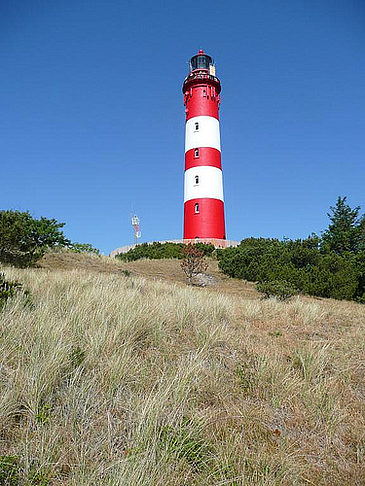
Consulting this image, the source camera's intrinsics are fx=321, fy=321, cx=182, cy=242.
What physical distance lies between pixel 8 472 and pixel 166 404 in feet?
3.58

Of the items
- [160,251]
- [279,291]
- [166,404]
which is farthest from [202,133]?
[166,404]

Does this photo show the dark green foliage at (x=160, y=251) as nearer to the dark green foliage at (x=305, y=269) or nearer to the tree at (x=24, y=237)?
the dark green foliage at (x=305, y=269)

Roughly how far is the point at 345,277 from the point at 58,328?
12.6 m

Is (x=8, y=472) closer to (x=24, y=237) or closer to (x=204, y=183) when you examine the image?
(x=24, y=237)

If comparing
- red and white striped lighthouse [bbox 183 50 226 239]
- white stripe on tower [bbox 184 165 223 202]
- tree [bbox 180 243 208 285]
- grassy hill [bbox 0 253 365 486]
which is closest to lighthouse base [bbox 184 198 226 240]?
red and white striped lighthouse [bbox 183 50 226 239]

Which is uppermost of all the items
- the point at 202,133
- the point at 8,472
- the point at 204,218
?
the point at 202,133

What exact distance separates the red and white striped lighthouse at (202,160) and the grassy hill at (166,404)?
20468mm

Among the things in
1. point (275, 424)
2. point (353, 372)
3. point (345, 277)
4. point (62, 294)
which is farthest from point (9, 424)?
point (345, 277)

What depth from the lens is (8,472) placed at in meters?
1.74

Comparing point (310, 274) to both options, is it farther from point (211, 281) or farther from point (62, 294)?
point (62, 294)

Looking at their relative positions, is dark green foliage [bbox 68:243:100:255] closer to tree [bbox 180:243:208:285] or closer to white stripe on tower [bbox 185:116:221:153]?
tree [bbox 180:243:208:285]

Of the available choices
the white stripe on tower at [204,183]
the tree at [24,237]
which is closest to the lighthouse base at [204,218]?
the white stripe on tower at [204,183]

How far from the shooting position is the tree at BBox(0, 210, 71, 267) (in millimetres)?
10477

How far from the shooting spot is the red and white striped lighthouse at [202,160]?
24.9m
